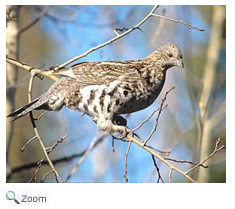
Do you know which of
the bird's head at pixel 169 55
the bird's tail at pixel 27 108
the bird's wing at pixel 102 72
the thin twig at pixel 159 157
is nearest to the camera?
the thin twig at pixel 159 157

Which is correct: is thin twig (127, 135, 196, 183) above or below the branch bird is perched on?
below

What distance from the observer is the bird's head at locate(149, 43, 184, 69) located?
408 centimetres

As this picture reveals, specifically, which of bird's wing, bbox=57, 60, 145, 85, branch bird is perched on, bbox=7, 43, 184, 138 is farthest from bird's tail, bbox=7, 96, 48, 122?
bird's wing, bbox=57, 60, 145, 85

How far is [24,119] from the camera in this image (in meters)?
4.05

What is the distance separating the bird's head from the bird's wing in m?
0.24

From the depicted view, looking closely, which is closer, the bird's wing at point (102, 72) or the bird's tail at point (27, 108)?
the bird's tail at point (27, 108)

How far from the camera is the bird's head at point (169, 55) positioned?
408 centimetres
